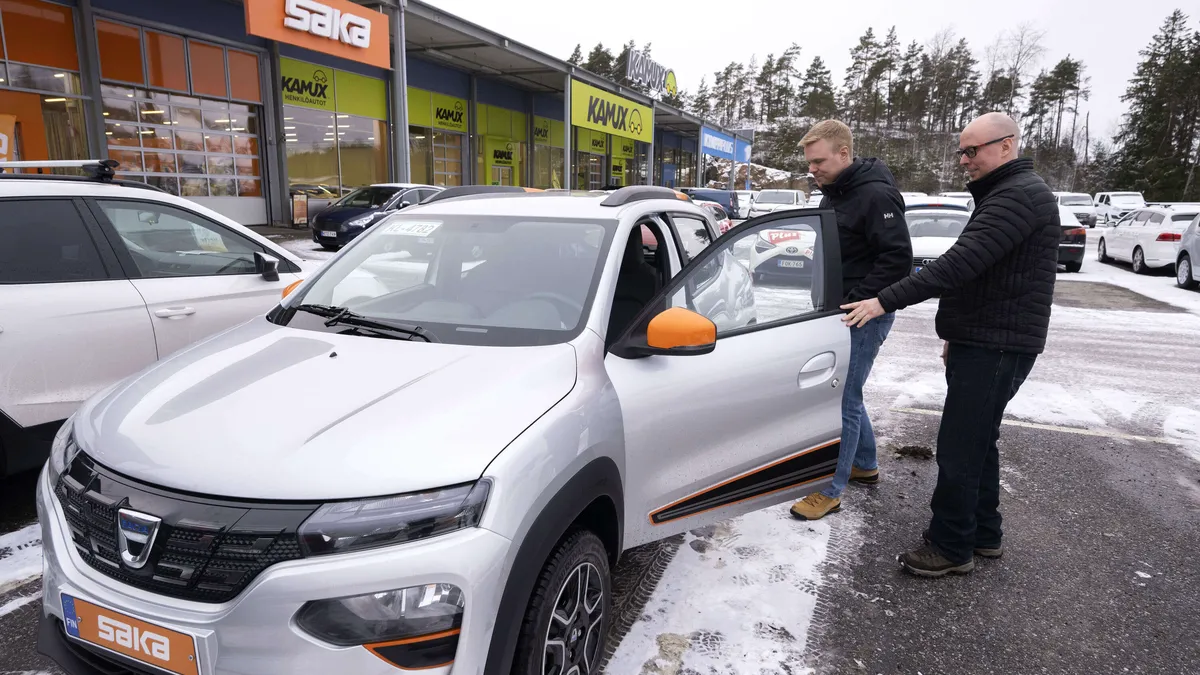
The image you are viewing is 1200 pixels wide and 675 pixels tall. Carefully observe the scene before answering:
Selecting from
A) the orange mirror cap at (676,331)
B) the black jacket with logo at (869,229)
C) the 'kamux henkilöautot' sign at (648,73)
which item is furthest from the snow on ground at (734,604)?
the 'kamux henkilöautot' sign at (648,73)

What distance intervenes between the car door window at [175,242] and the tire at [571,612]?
315 cm

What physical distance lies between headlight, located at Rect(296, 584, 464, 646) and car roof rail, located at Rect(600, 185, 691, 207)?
188 centimetres

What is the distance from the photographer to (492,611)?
166cm

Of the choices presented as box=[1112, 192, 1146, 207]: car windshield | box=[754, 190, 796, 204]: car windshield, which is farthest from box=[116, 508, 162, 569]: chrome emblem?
box=[1112, 192, 1146, 207]: car windshield

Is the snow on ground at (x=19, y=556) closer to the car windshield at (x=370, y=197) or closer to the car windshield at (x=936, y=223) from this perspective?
the car windshield at (x=936, y=223)

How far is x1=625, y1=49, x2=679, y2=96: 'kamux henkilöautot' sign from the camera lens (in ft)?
114

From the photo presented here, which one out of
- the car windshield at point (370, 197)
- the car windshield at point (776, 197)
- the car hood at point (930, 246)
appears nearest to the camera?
the car hood at point (930, 246)

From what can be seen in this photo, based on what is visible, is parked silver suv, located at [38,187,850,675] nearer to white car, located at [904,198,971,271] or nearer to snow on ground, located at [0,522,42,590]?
→ snow on ground, located at [0,522,42,590]

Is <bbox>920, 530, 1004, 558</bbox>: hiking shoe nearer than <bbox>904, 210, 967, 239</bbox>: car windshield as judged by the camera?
Yes

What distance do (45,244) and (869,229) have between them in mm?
4075

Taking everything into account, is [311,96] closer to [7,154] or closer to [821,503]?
[7,154]

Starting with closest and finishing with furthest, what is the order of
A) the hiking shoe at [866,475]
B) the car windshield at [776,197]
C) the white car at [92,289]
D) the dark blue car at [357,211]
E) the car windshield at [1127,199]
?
the white car at [92,289], the hiking shoe at [866,475], the dark blue car at [357,211], the car windshield at [776,197], the car windshield at [1127,199]

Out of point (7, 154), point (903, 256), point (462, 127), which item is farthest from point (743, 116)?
point (903, 256)

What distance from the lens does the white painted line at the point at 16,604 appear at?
8.81 feet
